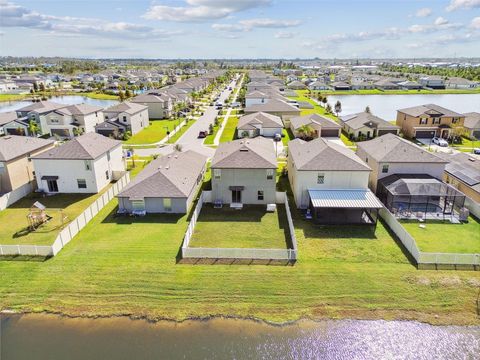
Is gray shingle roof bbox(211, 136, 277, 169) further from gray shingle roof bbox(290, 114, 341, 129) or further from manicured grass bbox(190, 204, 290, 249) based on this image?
gray shingle roof bbox(290, 114, 341, 129)

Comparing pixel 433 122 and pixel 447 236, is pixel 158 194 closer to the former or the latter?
pixel 447 236

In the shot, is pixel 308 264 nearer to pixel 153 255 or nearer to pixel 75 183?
pixel 153 255

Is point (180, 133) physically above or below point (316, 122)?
below

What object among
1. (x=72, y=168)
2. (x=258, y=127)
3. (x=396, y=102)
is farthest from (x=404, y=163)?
(x=396, y=102)

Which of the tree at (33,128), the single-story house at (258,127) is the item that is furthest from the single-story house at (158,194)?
the tree at (33,128)

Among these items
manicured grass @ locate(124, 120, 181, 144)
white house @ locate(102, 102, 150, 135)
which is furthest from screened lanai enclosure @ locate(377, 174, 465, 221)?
white house @ locate(102, 102, 150, 135)

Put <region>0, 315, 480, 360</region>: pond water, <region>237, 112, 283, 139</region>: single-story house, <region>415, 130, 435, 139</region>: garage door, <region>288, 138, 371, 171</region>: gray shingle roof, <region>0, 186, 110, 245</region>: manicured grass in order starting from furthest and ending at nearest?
1. <region>237, 112, 283, 139</region>: single-story house
2. <region>415, 130, 435, 139</region>: garage door
3. <region>288, 138, 371, 171</region>: gray shingle roof
4. <region>0, 186, 110, 245</region>: manicured grass
5. <region>0, 315, 480, 360</region>: pond water

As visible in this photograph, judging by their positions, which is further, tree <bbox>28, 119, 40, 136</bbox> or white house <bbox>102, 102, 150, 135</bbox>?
white house <bbox>102, 102, 150, 135</bbox>
